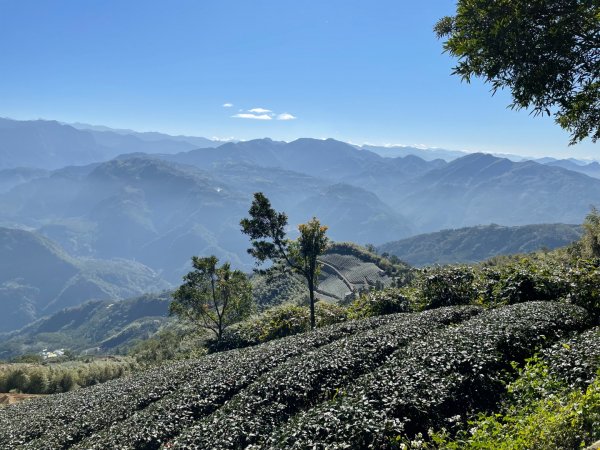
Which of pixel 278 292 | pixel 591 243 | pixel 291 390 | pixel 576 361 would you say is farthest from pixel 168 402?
pixel 278 292

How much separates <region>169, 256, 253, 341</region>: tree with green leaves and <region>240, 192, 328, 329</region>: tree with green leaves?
791cm

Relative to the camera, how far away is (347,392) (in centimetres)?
1439

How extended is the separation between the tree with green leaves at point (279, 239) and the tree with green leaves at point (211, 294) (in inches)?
311

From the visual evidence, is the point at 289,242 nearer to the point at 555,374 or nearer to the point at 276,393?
the point at 276,393

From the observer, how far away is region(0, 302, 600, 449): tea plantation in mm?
12344

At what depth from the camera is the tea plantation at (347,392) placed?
40.5 feet

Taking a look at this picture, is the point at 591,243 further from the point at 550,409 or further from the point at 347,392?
the point at 550,409

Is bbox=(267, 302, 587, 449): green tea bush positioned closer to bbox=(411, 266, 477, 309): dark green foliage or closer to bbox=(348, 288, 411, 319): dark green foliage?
→ bbox=(411, 266, 477, 309): dark green foliage

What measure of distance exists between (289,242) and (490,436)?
30154 mm

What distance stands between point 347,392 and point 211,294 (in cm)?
3426

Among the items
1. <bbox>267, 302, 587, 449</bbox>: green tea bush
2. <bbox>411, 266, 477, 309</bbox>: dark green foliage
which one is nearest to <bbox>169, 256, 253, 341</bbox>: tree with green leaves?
<bbox>411, 266, 477, 309</bbox>: dark green foliage

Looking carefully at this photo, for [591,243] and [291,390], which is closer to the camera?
[291,390]

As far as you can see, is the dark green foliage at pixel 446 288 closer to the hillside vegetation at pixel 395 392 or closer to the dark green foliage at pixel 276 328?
the hillside vegetation at pixel 395 392

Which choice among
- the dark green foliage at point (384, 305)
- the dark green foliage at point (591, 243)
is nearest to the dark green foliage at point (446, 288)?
the dark green foliage at point (384, 305)
